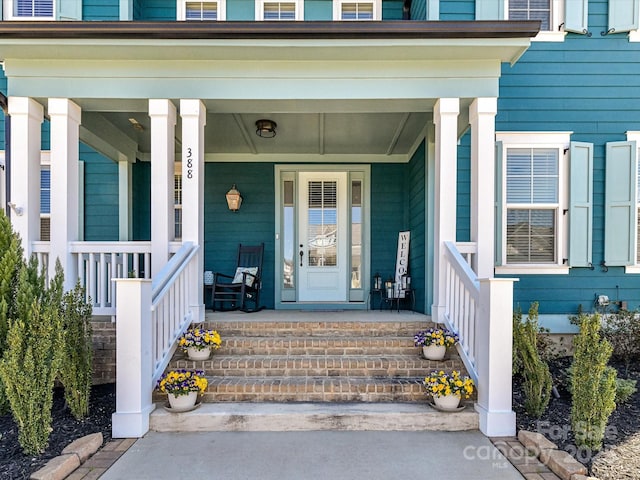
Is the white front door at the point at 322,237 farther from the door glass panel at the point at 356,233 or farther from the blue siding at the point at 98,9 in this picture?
the blue siding at the point at 98,9

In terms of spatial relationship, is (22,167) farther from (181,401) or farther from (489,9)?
(489,9)

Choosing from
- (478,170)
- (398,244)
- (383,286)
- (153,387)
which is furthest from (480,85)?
(153,387)

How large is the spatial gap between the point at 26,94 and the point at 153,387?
2879mm

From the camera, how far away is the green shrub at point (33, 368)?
258 cm

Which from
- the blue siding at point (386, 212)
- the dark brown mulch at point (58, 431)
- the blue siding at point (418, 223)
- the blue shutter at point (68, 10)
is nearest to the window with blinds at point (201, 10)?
the blue shutter at point (68, 10)

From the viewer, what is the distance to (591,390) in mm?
2629

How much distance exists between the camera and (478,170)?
3916 millimetres

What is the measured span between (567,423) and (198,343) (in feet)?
9.15

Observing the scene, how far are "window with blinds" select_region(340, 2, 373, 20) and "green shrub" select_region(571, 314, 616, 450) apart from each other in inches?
184

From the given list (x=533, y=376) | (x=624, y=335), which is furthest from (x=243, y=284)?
(x=624, y=335)

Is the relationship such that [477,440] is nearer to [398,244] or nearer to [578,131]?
[398,244]

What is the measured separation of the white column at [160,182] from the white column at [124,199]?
2.21m

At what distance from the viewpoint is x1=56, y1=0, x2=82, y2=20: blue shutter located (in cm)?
527

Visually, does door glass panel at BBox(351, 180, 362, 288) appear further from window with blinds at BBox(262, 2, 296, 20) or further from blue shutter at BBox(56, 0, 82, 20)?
blue shutter at BBox(56, 0, 82, 20)
